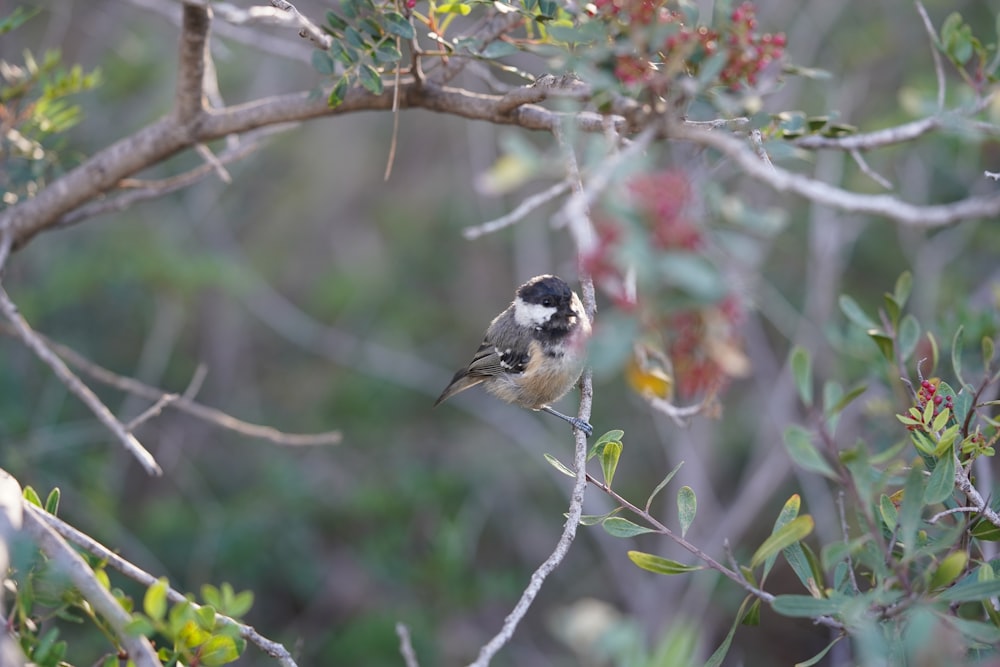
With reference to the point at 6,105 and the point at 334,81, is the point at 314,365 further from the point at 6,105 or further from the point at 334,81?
the point at 334,81

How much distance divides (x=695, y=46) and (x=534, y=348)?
7.69 ft

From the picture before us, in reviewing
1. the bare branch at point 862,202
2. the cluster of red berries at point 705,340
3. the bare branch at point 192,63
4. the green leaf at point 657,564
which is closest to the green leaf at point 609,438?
the green leaf at point 657,564

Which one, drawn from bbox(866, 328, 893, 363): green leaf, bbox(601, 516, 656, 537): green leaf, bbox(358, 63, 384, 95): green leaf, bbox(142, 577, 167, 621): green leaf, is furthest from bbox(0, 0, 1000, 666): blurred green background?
bbox(142, 577, 167, 621): green leaf

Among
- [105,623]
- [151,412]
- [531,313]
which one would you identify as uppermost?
[151,412]

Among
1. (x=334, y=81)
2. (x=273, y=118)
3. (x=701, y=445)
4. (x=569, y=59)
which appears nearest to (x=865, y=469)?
(x=569, y=59)

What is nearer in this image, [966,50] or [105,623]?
[105,623]

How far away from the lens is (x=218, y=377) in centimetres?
708

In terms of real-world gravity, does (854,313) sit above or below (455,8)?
below

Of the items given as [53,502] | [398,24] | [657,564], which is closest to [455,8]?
[398,24]

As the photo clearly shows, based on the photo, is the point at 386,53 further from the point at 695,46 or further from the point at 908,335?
the point at 908,335

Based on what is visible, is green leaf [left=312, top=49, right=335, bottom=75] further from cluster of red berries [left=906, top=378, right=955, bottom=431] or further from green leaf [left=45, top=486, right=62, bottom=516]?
cluster of red berries [left=906, top=378, right=955, bottom=431]

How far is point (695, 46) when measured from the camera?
2.14 m

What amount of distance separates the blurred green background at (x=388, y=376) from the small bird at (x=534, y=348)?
1263 millimetres

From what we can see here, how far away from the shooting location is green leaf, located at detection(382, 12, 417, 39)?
8.87ft
